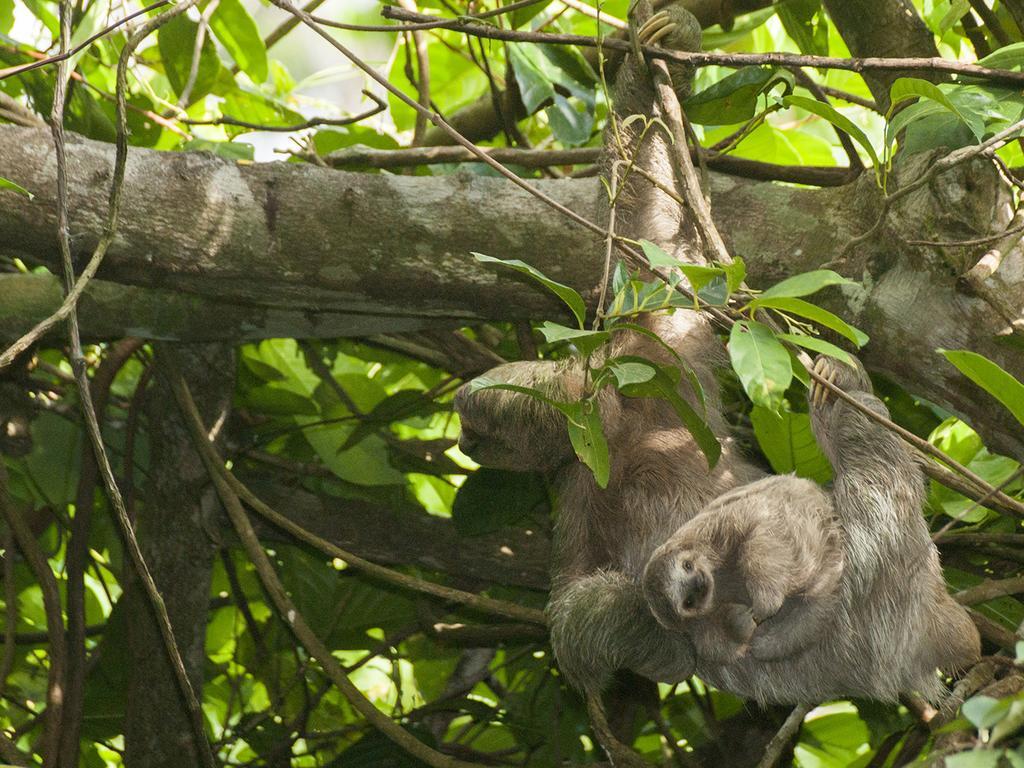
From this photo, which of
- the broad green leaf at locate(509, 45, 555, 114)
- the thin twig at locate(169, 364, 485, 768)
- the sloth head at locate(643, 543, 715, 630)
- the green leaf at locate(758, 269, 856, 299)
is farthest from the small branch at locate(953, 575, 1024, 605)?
the broad green leaf at locate(509, 45, 555, 114)

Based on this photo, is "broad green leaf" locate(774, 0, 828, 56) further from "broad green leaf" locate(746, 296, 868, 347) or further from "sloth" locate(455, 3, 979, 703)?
"broad green leaf" locate(746, 296, 868, 347)

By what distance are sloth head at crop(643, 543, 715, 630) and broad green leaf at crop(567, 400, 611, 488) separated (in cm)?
43

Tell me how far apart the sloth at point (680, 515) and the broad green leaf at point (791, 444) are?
85 mm

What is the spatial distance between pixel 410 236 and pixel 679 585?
1312 mm

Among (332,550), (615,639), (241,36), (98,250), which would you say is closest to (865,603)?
(615,639)

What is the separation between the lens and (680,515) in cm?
303

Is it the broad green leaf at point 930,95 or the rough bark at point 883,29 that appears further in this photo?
the rough bark at point 883,29

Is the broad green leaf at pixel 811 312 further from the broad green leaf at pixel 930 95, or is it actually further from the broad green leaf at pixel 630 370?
the broad green leaf at pixel 930 95

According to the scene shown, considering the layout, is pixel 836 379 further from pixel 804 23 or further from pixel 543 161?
pixel 804 23

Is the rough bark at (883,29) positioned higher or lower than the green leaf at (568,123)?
lower

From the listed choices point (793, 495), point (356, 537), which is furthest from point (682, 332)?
point (356, 537)

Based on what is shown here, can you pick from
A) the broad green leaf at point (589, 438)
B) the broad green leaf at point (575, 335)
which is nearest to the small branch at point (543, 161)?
the broad green leaf at point (589, 438)

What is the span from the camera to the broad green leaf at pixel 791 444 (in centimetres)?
299

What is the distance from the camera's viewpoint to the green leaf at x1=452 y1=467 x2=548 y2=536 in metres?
3.68
